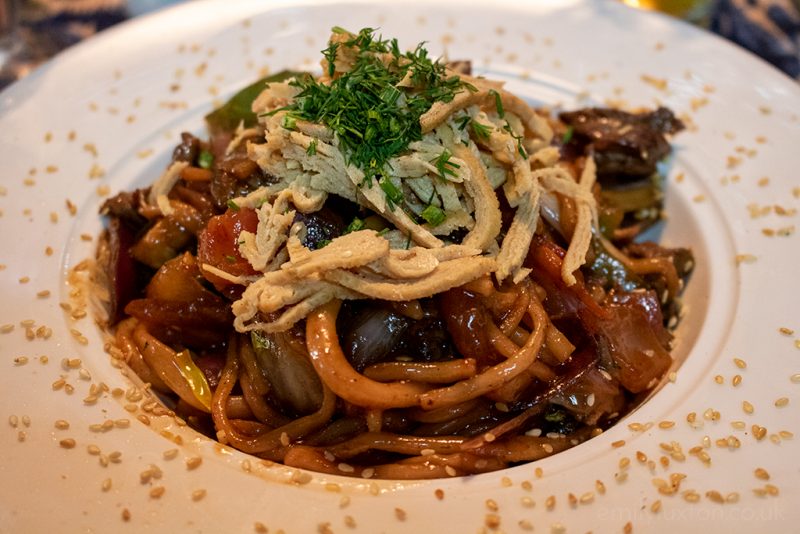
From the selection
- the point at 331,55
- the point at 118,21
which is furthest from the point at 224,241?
the point at 118,21

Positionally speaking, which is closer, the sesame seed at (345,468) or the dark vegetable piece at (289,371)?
the sesame seed at (345,468)

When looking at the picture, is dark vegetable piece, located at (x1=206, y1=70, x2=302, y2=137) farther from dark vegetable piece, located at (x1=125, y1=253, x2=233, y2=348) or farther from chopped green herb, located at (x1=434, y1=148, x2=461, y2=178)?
chopped green herb, located at (x1=434, y1=148, x2=461, y2=178)

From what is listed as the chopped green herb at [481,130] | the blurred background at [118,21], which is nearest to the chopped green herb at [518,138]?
the chopped green herb at [481,130]

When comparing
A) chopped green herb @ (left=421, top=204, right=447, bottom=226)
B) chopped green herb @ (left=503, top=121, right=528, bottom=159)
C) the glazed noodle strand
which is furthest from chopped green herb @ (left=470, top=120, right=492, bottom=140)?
the glazed noodle strand

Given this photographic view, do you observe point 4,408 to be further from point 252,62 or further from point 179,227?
point 252,62

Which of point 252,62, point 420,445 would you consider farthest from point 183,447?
point 252,62

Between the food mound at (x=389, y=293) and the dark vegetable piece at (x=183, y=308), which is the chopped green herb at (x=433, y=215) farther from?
the dark vegetable piece at (x=183, y=308)

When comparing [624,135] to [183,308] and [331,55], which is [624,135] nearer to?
[331,55]
